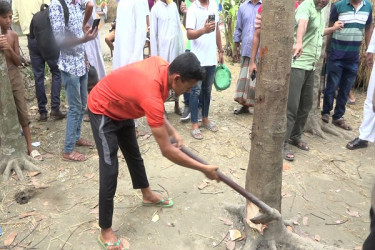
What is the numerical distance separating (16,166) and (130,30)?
2151 millimetres

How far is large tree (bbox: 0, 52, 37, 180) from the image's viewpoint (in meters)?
3.78

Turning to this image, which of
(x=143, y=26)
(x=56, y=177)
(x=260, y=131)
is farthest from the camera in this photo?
(x=143, y=26)

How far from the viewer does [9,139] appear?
3.90m

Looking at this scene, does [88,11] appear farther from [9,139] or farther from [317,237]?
[317,237]

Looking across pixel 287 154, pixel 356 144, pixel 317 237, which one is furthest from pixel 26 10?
pixel 356 144

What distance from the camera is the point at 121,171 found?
4055 mm


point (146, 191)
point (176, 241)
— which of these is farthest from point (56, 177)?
point (176, 241)

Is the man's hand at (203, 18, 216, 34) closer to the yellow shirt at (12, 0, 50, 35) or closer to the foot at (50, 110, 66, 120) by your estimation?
the foot at (50, 110, 66, 120)

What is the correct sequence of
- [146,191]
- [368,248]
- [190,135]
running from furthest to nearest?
[190,135], [146,191], [368,248]

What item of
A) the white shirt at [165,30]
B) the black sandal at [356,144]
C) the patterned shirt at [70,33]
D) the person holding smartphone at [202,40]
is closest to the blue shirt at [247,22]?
the person holding smartphone at [202,40]

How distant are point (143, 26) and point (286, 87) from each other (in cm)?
249

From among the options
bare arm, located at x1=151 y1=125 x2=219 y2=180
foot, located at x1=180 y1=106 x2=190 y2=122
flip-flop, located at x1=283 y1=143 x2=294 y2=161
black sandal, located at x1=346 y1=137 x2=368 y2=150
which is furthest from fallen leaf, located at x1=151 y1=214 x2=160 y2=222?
black sandal, located at x1=346 y1=137 x2=368 y2=150

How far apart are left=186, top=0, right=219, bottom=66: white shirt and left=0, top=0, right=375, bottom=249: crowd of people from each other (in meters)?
0.01

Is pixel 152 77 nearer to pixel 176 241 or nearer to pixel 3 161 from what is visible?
pixel 176 241
